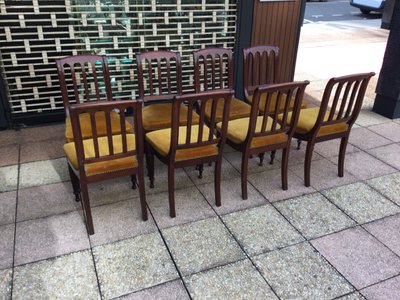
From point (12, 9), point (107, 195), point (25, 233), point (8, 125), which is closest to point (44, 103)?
point (8, 125)

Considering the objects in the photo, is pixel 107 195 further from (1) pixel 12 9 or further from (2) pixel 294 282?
(1) pixel 12 9

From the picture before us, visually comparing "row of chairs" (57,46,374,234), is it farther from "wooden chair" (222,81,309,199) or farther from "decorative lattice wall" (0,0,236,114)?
"decorative lattice wall" (0,0,236,114)

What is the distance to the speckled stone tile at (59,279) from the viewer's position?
2.00 meters

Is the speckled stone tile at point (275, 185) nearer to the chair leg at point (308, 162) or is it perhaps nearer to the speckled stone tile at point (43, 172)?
the chair leg at point (308, 162)

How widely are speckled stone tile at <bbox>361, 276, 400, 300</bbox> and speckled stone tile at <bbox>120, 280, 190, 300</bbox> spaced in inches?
40.3

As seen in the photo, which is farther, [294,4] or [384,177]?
[294,4]

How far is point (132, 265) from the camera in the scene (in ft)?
7.23

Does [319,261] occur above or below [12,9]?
below

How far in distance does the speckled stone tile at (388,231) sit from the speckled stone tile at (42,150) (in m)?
2.74

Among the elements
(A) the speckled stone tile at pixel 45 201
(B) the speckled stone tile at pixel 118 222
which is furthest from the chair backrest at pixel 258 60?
(A) the speckled stone tile at pixel 45 201

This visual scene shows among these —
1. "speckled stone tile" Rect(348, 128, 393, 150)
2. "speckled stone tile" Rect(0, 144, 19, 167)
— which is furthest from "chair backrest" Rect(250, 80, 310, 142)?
"speckled stone tile" Rect(0, 144, 19, 167)

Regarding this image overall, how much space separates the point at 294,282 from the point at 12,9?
3.43 metres

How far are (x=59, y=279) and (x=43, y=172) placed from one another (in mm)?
1330

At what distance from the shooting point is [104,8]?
12.5 feet
